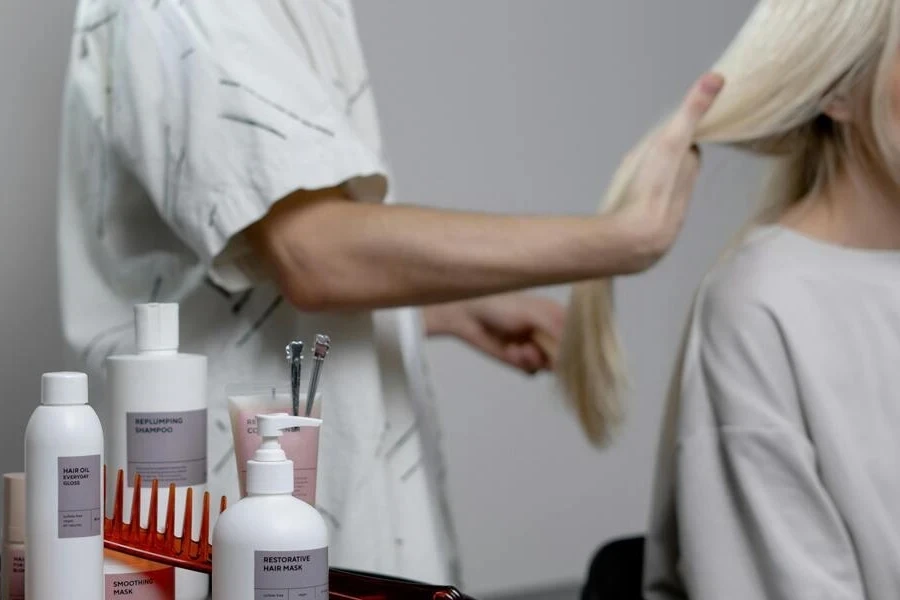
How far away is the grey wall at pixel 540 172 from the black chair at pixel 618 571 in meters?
0.47

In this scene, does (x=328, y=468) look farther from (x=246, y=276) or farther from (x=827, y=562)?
(x=827, y=562)

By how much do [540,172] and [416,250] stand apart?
120cm

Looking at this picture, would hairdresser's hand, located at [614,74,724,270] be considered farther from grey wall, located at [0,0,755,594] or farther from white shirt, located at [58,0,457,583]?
grey wall, located at [0,0,755,594]

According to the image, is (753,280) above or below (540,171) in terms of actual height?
below

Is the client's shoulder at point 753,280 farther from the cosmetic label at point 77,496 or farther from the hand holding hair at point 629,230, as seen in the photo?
the cosmetic label at point 77,496

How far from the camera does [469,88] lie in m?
1.96

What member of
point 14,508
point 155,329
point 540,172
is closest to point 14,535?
point 14,508

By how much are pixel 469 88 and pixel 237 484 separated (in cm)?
132

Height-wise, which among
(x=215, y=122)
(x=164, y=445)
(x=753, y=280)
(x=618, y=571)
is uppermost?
(x=215, y=122)

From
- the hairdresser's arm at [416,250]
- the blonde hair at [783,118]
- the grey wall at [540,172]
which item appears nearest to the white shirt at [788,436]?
the blonde hair at [783,118]

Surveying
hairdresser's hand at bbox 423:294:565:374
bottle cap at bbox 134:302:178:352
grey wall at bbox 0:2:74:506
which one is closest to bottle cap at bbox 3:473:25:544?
bottle cap at bbox 134:302:178:352

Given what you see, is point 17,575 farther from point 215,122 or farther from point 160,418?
point 215,122

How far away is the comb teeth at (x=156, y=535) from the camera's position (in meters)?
0.67

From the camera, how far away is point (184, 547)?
68 centimetres
